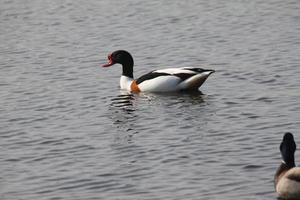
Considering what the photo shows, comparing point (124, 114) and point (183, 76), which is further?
point (183, 76)

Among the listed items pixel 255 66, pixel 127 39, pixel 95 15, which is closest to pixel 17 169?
pixel 255 66

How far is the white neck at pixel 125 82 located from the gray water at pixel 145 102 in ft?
1.30

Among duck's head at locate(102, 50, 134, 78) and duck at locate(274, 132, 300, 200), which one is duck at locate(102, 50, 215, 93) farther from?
duck at locate(274, 132, 300, 200)

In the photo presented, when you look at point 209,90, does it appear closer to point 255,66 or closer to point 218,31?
point 255,66

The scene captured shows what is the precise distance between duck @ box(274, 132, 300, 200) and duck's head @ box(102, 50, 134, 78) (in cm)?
1091

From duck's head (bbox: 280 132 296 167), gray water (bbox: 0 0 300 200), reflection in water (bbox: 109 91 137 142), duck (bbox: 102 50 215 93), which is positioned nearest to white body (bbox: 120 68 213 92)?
duck (bbox: 102 50 215 93)

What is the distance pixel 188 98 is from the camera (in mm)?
24562

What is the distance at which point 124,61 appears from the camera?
88.6ft

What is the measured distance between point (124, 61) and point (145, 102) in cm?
278

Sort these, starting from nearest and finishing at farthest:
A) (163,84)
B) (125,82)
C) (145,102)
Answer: (145,102) → (163,84) → (125,82)

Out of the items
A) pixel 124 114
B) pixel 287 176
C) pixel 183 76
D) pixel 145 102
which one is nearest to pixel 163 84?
pixel 183 76

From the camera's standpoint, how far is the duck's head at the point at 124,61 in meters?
26.7

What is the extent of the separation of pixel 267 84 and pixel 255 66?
2201mm

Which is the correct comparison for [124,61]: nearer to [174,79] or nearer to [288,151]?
[174,79]
